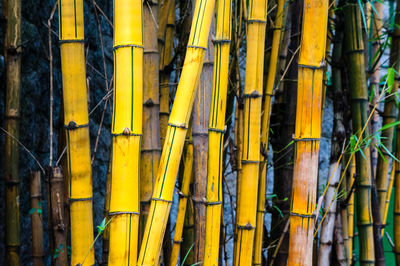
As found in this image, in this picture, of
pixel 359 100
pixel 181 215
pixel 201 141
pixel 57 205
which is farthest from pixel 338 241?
pixel 57 205

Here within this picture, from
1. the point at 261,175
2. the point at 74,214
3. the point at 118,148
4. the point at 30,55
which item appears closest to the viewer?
the point at 118,148

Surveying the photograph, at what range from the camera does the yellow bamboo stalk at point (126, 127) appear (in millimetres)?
621

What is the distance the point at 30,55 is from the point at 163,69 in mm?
700

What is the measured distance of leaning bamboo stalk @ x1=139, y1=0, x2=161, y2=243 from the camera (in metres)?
0.89

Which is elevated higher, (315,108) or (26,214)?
(315,108)

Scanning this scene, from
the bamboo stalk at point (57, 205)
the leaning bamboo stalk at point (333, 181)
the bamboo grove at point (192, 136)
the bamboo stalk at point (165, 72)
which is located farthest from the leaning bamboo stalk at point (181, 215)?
the leaning bamboo stalk at point (333, 181)

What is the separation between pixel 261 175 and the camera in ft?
3.57

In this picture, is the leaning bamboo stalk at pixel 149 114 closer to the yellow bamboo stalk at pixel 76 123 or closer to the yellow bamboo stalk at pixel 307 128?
the yellow bamboo stalk at pixel 76 123

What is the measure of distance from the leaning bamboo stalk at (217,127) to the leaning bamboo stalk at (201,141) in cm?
3

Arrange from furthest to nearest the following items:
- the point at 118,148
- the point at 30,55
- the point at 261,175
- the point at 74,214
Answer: the point at 30,55
the point at 261,175
the point at 74,214
the point at 118,148

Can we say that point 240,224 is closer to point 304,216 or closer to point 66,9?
point 304,216

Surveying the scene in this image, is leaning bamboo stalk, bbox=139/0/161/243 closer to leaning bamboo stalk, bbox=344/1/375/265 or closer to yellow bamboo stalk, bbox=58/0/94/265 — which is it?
yellow bamboo stalk, bbox=58/0/94/265

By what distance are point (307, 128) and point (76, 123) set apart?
44cm

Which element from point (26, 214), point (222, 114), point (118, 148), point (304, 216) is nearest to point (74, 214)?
point (118, 148)
